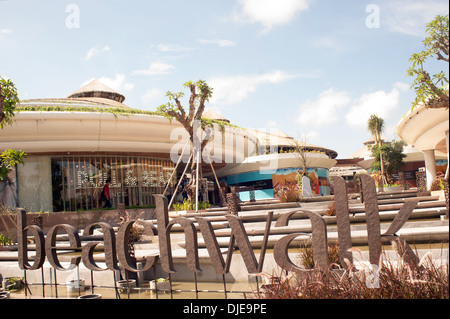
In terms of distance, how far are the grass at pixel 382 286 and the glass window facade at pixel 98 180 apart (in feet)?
46.9

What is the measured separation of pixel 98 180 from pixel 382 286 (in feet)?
56.4

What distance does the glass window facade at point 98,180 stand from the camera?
61.8ft

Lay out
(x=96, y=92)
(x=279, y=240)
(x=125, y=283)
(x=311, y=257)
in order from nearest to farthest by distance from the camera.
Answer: (x=279, y=240) < (x=311, y=257) < (x=125, y=283) < (x=96, y=92)

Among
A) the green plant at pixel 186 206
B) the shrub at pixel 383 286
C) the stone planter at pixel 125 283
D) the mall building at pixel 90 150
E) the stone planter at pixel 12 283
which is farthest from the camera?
the mall building at pixel 90 150

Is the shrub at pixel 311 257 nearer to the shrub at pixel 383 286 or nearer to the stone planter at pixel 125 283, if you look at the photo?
the shrub at pixel 383 286

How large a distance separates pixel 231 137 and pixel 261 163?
5.98m

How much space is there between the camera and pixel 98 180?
19.4 metres

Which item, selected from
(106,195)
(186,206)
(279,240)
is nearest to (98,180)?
(106,195)

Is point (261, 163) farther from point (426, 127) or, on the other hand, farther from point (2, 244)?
point (426, 127)

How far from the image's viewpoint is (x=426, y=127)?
6922 millimetres

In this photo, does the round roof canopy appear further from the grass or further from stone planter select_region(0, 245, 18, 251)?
the grass

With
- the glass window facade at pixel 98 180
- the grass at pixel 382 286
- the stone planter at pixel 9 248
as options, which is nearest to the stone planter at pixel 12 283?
the stone planter at pixel 9 248

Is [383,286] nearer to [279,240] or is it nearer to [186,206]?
[279,240]
